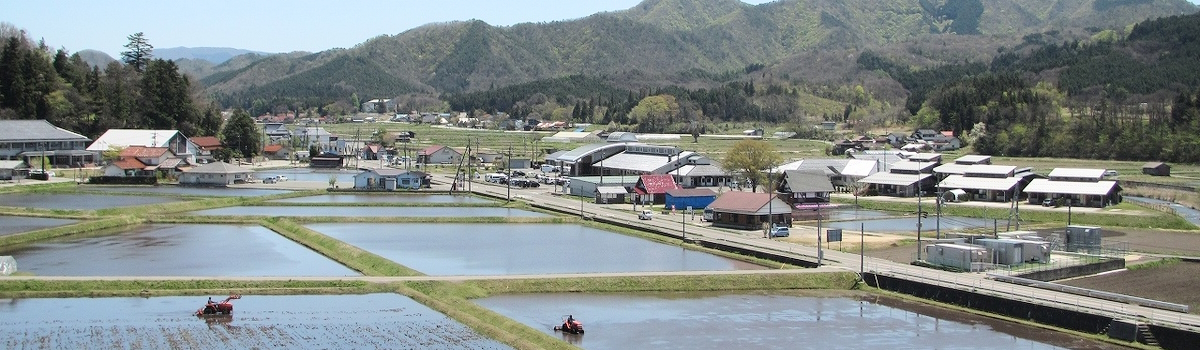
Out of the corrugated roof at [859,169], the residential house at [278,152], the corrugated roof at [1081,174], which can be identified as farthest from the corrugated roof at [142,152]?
the corrugated roof at [1081,174]

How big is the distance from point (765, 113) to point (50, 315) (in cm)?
Result: 8809

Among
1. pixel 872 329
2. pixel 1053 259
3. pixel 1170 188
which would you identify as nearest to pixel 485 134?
pixel 1170 188

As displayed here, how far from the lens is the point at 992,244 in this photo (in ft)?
Answer: 80.0

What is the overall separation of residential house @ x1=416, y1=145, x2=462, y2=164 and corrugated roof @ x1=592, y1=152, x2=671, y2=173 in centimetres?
1429

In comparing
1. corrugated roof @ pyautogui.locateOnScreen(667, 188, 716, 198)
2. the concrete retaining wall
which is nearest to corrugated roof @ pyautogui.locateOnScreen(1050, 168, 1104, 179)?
corrugated roof @ pyautogui.locateOnScreen(667, 188, 716, 198)

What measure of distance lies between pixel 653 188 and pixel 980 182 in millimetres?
12332

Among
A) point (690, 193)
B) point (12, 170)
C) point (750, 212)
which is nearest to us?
point (750, 212)

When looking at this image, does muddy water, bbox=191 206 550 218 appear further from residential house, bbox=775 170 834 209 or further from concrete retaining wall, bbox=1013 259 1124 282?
concrete retaining wall, bbox=1013 259 1124 282

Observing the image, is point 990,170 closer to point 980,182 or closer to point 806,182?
point 980,182

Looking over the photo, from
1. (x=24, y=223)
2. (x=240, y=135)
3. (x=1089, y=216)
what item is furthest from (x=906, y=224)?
(x=240, y=135)

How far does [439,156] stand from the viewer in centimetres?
6297

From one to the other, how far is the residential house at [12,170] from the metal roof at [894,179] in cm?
3368

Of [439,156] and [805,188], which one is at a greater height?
[439,156]

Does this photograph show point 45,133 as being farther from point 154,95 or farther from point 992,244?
point 992,244
